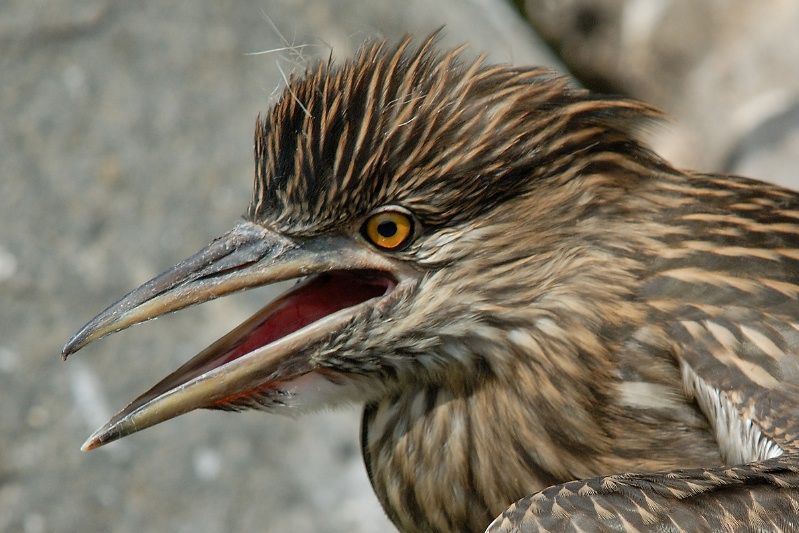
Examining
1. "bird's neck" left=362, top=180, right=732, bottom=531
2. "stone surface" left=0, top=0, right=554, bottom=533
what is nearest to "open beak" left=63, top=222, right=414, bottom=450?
"bird's neck" left=362, top=180, right=732, bottom=531

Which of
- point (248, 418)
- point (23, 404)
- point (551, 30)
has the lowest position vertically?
point (248, 418)

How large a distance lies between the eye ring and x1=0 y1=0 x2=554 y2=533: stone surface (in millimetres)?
2214

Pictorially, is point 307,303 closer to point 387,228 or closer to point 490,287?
point 387,228

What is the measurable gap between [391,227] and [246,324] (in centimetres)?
53

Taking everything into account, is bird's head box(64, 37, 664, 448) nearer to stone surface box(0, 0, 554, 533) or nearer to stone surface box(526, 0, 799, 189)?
stone surface box(0, 0, 554, 533)

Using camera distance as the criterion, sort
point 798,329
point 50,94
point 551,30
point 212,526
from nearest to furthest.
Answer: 1. point 798,329
2. point 212,526
3. point 50,94
4. point 551,30

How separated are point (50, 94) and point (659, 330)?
4.07 m

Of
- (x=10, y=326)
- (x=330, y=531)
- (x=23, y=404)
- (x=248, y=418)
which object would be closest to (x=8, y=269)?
(x=10, y=326)

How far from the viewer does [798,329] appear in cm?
Answer: 263

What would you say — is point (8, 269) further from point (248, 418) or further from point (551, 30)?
point (551, 30)

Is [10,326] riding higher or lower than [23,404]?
higher

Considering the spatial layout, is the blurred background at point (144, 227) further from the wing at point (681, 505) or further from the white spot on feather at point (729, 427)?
the wing at point (681, 505)

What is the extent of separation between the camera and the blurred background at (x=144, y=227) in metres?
4.94

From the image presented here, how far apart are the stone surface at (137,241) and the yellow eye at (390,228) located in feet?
7.26
